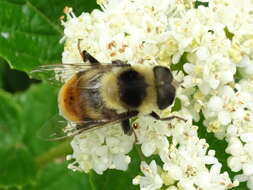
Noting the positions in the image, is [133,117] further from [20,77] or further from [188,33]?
[20,77]

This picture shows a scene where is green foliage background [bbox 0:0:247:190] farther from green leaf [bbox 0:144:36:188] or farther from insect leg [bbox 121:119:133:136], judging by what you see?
insect leg [bbox 121:119:133:136]

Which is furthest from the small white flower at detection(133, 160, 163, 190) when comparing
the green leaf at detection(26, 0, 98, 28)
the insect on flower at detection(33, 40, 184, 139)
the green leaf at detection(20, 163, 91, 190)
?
the green leaf at detection(20, 163, 91, 190)

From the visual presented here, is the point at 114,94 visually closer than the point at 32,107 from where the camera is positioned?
Yes

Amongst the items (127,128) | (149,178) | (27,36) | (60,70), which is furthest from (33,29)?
(149,178)

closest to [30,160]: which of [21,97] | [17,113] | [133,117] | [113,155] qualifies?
[17,113]

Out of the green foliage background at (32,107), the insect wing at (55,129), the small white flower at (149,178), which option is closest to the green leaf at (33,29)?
the green foliage background at (32,107)

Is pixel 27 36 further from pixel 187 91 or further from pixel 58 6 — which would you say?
pixel 187 91

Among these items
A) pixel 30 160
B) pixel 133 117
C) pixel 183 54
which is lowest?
→ pixel 30 160
